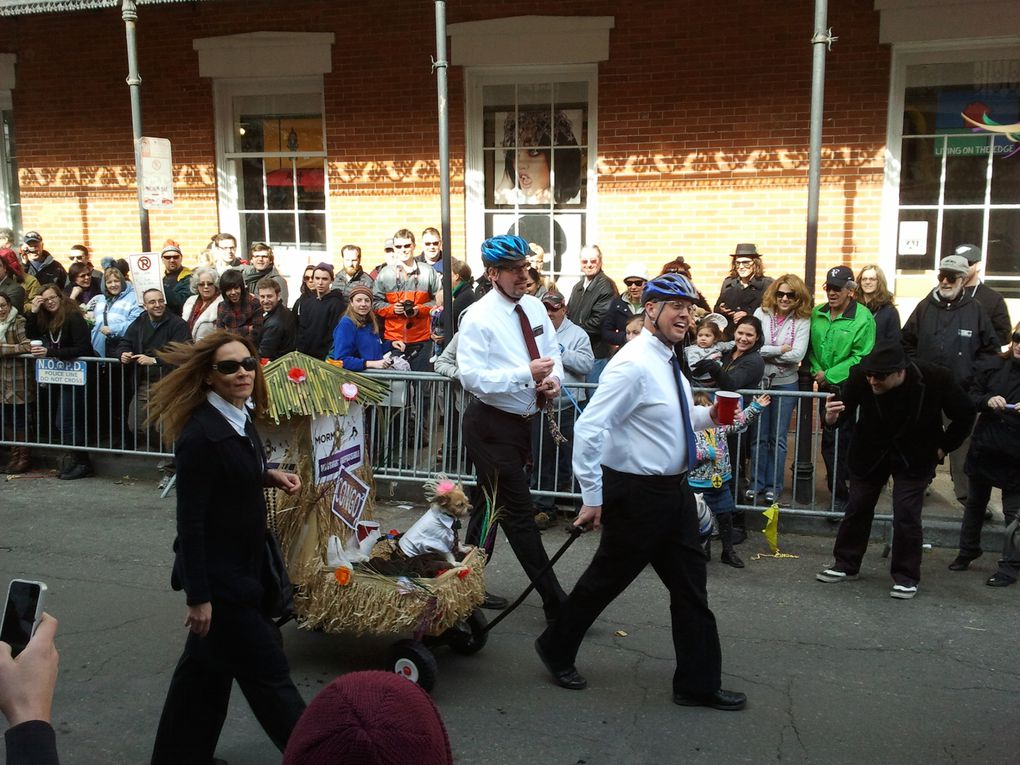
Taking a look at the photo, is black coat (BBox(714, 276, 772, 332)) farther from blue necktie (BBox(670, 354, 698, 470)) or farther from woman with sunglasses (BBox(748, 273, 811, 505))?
blue necktie (BBox(670, 354, 698, 470))

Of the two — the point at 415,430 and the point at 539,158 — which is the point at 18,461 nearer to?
the point at 415,430

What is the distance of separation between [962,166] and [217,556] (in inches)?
335

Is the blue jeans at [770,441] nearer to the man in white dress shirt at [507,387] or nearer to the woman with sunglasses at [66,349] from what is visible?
the man in white dress shirt at [507,387]

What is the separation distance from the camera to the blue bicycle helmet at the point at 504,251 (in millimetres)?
5176

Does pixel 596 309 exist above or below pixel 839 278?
below

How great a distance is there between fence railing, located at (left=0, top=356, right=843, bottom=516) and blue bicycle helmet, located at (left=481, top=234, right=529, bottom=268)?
65.8 inches

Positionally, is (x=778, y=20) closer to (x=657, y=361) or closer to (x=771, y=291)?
(x=771, y=291)

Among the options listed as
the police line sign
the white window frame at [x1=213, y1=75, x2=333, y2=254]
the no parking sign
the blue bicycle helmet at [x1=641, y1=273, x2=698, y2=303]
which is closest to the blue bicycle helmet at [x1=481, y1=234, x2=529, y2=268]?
the blue bicycle helmet at [x1=641, y1=273, x2=698, y2=303]

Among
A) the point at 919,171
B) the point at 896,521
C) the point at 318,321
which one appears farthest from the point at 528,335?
the point at 919,171

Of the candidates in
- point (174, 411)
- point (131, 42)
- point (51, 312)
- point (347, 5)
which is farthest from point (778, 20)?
point (174, 411)

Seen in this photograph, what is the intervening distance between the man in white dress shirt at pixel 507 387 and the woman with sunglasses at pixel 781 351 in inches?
109

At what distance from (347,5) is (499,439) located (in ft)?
25.0

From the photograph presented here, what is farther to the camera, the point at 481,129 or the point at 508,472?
the point at 481,129

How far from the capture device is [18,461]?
9281mm
